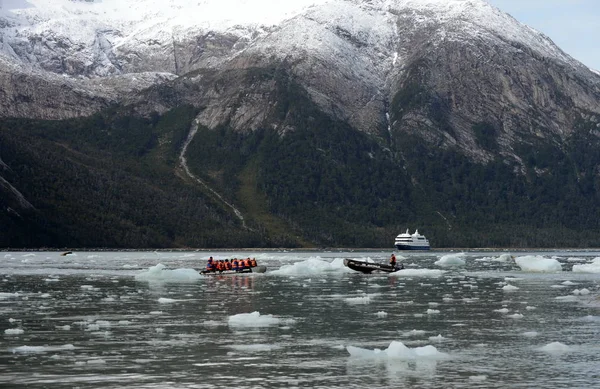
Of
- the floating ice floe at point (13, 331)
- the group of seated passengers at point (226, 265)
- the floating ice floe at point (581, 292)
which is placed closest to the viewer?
the floating ice floe at point (13, 331)

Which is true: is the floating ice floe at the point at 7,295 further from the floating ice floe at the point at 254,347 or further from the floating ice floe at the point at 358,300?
the floating ice floe at the point at 254,347

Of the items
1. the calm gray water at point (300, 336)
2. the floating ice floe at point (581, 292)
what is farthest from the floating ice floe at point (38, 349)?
the floating ice floe at point (581, 292)

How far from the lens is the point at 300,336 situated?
61.7m

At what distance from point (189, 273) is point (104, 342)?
6598 cm

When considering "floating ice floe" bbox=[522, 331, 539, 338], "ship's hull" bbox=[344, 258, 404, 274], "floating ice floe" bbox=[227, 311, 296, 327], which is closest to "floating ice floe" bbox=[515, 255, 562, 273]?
"ship's hull" bbox=[344, 258, 404, 274]

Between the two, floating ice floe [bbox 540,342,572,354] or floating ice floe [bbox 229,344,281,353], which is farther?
floating ice floe [bbox 229,344,281,353]

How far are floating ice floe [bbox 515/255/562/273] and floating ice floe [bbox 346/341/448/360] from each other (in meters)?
93.8

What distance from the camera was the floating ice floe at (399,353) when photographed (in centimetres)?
5216

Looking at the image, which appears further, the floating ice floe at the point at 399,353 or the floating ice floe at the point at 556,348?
the floating ice floe at the point at 556,348

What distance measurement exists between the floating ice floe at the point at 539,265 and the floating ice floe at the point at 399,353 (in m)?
93.8

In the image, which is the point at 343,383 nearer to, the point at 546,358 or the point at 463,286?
the point at 546,358

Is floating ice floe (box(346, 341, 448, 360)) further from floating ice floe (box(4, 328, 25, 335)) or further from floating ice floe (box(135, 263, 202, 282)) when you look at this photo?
floating ice floe (box(135, 263, 202, 282))

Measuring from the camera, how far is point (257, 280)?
12256 centimetres

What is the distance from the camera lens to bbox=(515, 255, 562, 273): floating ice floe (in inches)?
5635
